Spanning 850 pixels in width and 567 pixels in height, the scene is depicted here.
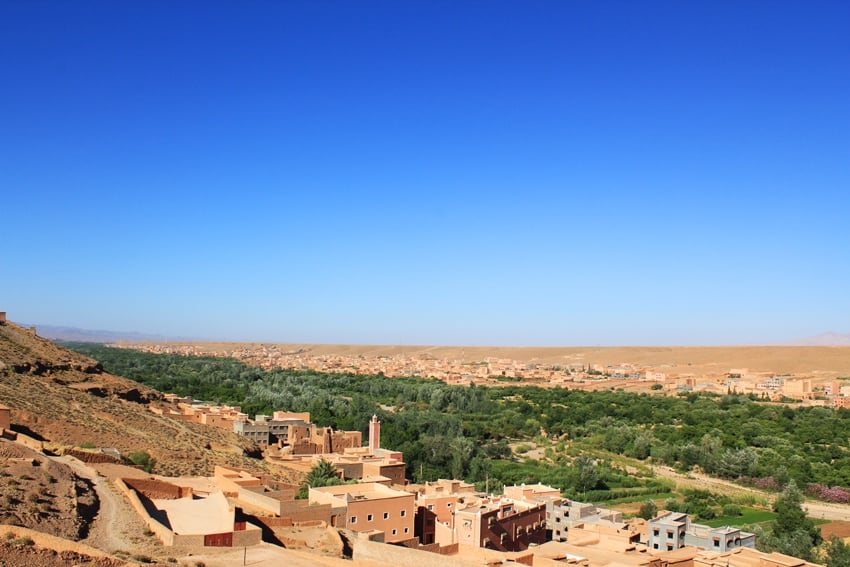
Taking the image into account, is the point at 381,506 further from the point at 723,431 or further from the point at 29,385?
the point at 723,431

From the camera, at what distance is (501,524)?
18609 mm

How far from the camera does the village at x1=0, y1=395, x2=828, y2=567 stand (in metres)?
13.1

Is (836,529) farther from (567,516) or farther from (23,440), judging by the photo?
(23,440)

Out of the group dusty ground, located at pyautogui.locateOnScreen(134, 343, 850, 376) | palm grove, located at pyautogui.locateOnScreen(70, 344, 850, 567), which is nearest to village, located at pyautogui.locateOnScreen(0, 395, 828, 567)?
palm grove, located at pyautogui.locateOnScreen(70, 344, 850, 567)

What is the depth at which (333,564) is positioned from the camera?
11.5 m

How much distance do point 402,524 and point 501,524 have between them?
249 centimetres

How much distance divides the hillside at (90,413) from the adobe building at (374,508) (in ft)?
16.0

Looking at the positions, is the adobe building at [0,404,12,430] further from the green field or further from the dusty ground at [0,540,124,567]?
the green field

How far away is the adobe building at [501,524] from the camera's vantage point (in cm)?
1769

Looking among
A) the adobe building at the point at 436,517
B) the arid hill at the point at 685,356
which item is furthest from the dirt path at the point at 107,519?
the arid hill at the point at 685,356

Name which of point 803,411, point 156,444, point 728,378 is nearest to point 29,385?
point 156,444

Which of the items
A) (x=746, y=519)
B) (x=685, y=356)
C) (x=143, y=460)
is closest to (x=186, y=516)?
(x=143, y=460)

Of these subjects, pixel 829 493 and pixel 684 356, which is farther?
pixel 684 356

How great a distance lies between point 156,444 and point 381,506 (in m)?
9.05
